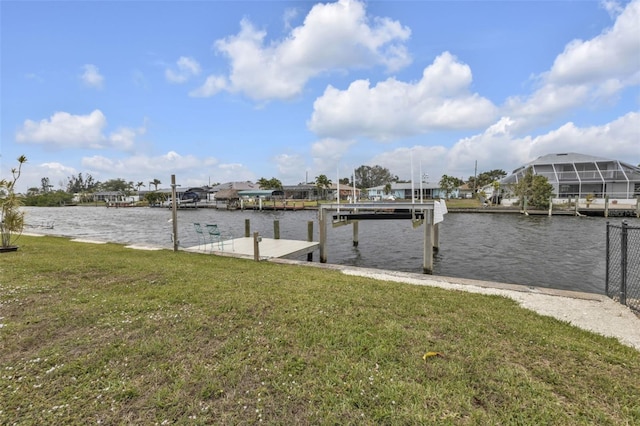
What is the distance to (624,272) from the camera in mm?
5410

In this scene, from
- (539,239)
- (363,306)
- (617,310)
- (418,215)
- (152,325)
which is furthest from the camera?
(539,239)

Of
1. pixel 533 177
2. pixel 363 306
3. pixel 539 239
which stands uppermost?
pixel 533 177

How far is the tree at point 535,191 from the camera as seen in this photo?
39.1 m

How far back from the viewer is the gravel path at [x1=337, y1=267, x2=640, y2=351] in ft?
14.4

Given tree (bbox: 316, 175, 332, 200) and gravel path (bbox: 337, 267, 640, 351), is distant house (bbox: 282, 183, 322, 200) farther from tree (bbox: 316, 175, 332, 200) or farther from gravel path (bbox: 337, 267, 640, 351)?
gravel path (bbox: 337, 267, 640, 351)

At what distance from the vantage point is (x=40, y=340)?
12.0 feet

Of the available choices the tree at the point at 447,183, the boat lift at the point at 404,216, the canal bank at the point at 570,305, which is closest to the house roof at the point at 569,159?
the tree at the point at 447,183

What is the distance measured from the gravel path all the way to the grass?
0.46 metres

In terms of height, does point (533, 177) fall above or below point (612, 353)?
above

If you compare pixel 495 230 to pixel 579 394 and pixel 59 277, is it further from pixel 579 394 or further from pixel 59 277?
pixel 59 277

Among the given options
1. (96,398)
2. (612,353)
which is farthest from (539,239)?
(96,398)

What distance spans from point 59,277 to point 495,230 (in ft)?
85.3

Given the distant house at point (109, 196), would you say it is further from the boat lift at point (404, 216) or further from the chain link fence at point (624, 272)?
the chain link fence at point (624, 272)

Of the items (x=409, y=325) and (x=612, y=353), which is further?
(x=409, y=325)
